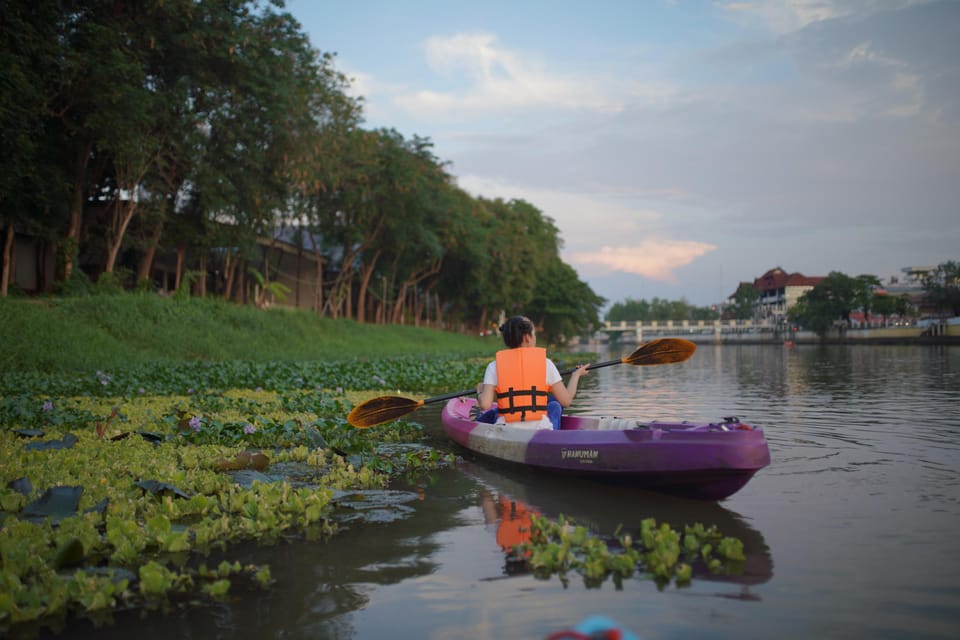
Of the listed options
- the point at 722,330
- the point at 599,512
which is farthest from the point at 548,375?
the point at 722,330

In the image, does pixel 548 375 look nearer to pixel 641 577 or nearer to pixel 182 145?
pixel 641 577

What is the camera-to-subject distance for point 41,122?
20.8 m

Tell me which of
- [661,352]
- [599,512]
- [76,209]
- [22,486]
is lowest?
[599,512]

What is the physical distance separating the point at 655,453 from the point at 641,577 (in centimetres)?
180

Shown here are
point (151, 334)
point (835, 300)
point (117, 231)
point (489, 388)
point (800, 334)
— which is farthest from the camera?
point (800, 334)

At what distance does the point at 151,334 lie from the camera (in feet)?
71.2

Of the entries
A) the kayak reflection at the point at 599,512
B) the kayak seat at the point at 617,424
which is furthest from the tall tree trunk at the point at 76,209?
the kayak seat at the point at 617,424

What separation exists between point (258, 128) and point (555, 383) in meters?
19.6

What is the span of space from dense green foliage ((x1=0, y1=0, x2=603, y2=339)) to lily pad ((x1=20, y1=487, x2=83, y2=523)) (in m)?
16.2

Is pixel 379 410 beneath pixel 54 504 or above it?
above

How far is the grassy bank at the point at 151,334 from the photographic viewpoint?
1752 centimetres

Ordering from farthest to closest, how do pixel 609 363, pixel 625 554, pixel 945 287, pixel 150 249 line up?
pixel 945 287 → pixel 150 249 → pixel 609 363 → pixel 625 554

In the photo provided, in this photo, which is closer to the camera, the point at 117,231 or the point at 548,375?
the point at 548,375

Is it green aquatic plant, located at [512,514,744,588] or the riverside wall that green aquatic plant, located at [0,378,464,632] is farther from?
the riverside wall
